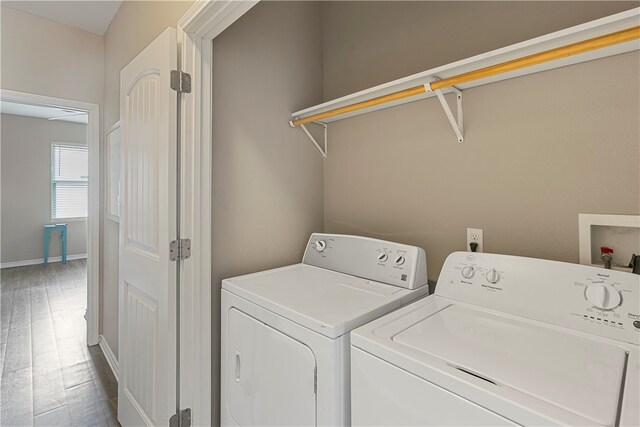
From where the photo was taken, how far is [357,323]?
3.33 ft

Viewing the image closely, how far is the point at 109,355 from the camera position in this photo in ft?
8.18

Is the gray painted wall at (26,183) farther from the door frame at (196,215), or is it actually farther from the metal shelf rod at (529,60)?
the metal shelf rod at (529,60)

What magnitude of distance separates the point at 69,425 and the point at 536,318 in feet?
8.09

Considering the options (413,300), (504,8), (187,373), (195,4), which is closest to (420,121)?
(504,8)

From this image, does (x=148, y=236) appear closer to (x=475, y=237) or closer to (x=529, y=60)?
(x=475, y=237)

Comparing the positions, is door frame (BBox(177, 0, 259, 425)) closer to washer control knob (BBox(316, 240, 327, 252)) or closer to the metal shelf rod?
washer control knob (BBox(316, 240, 327, 252))

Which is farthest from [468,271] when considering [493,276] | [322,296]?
[322,296]

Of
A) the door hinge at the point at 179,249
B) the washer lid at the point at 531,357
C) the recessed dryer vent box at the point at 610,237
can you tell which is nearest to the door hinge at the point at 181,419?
the door hinge at the point at 179,249

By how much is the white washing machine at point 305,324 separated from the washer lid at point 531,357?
23 centimetres

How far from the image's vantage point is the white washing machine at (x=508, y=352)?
2.10 ft

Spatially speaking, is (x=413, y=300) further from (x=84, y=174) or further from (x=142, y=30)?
(x=84, y=174)

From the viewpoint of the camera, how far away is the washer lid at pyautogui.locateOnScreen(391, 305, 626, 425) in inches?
25.4

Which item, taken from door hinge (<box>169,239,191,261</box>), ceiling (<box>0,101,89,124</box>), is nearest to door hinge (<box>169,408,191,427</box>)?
door hinge (<box>169,239,191,261</box>)

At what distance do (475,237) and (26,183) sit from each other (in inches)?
281
